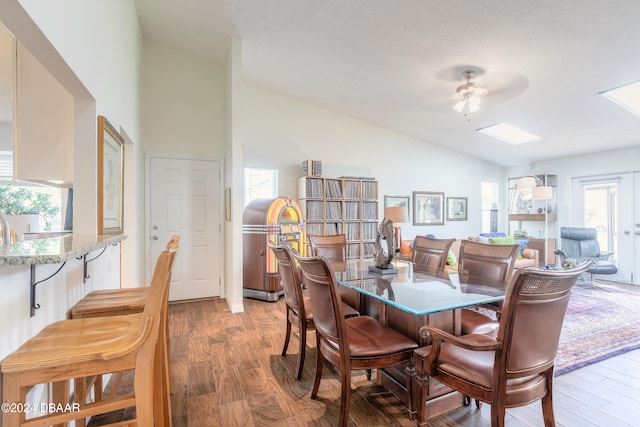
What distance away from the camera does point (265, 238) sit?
4281mm

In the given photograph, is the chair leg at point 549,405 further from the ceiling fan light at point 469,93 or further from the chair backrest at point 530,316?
the ceiling fan light at point 469,93

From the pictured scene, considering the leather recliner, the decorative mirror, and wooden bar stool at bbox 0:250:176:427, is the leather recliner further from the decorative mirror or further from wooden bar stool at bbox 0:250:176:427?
the decorative mirror

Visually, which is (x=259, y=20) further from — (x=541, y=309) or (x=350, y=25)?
(x=541, y=309)

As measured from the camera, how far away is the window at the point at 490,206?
24.0 ft

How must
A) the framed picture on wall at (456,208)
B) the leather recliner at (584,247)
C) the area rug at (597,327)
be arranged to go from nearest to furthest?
the area rug at (597,327), the leather recliner at (584,247), the framed picture on wall at (456,208)

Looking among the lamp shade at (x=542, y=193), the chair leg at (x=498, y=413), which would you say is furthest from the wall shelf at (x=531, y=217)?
the chair leg at (x=498, y=413)

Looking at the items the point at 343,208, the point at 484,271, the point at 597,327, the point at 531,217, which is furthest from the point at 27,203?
the point at 531,217

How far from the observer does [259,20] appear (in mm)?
3238

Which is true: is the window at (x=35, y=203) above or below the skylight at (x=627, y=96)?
below

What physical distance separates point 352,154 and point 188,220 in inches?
123

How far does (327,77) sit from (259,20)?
1.26 meters

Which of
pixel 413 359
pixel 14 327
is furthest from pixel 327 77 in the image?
pixel 14 327

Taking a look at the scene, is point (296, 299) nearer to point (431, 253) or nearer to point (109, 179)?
point (431, 253)

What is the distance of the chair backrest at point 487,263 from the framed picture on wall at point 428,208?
3.77 meters
